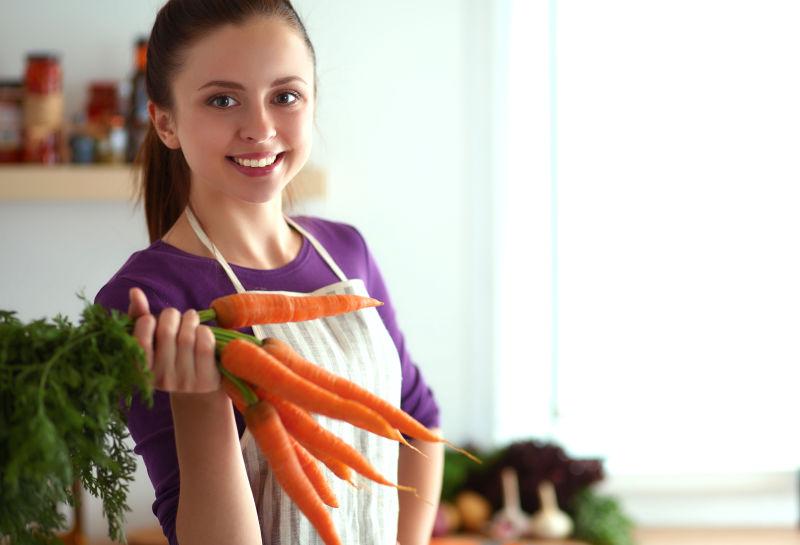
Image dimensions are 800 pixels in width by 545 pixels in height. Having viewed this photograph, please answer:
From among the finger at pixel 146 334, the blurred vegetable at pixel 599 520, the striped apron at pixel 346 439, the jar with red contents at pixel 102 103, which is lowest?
the blurred vegetable at pixel 599 520

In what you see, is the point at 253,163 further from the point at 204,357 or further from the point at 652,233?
the point at 652,233

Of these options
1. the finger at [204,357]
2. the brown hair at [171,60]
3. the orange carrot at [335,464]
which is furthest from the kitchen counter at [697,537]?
the finger at [204,357]

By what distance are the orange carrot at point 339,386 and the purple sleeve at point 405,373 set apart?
339 mm

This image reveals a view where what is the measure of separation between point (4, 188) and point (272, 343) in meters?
Answer: 1.98

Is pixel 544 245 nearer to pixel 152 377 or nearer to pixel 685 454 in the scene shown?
pixel 685 454

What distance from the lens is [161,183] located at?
1310mm

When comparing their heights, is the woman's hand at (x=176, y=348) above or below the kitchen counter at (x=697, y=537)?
above

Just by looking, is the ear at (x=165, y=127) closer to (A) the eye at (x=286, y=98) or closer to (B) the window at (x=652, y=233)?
(A) the eye at (x=286, y=98)

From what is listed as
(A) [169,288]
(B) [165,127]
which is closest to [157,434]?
(A) [169,288]

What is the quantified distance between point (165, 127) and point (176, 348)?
0.44 meters

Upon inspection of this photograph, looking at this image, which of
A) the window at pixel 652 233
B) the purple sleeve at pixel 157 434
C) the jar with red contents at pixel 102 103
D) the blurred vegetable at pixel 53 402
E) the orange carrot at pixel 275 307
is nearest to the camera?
the blurred vegetable at pixel 53 402

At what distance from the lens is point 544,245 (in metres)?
3.04

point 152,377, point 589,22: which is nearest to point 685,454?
point 589,22

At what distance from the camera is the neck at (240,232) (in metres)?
1.19
